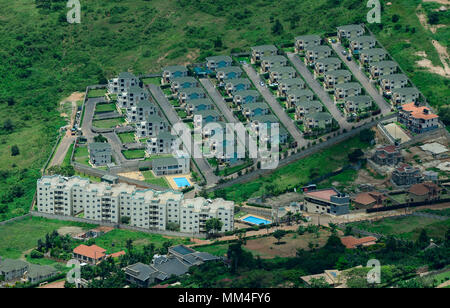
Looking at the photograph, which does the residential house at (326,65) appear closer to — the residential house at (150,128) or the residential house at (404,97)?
the residential house at (404,97)

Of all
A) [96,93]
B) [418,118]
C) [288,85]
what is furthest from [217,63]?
[418,118]

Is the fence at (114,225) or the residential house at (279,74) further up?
the residential house at (279,74)

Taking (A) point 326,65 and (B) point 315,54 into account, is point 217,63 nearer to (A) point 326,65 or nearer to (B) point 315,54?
(B) point 315,54

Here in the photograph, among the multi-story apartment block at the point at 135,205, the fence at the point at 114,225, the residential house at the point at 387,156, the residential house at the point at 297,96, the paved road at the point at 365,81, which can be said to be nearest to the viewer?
the fence at the point at 114,225

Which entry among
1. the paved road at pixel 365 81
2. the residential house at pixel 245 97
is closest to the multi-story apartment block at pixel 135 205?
the residential house at pixel 245 97

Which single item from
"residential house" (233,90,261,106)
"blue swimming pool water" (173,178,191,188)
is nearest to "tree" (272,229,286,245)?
"blue swimming pool water" (173,178,191,188)

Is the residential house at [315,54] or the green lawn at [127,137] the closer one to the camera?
the green lawn at [127,137]
